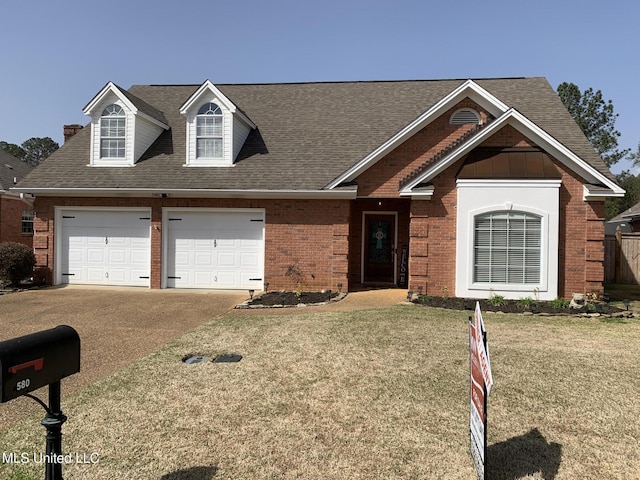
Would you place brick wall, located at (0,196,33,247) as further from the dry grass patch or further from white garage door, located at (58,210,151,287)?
the dry grass patch

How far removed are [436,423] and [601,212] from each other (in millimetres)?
9679

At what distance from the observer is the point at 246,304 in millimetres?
10820

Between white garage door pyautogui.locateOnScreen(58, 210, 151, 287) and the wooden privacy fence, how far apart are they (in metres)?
17.6

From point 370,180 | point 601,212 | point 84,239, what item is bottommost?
point 84,239

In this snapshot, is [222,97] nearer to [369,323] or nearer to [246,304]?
[246,304]

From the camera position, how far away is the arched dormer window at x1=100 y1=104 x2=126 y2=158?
47.4 ft

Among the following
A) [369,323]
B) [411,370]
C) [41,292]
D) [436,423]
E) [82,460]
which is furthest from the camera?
[41,292]

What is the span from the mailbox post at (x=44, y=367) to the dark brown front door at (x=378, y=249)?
40.7 ft

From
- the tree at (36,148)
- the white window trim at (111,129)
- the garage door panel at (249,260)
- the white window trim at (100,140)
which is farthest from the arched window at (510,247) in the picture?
the tree at (36,148)

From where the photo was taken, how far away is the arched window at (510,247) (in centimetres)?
1109

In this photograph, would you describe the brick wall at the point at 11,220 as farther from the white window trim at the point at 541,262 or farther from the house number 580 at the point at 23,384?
the house number 580 at the point at 23,384

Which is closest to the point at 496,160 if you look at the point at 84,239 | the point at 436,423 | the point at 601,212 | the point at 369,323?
the point at 601,212

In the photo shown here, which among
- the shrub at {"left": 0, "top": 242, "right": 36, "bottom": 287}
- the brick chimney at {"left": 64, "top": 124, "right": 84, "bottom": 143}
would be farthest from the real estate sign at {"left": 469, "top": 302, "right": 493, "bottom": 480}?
the brick chimney at {"left": 64, "top": 124, "right": 84, "bottom": 143}

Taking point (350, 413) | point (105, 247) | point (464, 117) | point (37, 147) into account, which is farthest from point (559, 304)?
point (37, 147)
